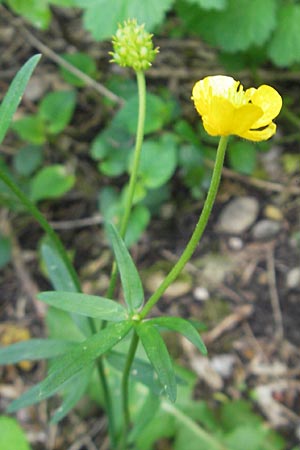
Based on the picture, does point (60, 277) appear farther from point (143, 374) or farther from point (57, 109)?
point (57, 109)

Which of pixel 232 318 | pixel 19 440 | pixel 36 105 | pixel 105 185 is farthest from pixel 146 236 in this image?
pixel 19 440

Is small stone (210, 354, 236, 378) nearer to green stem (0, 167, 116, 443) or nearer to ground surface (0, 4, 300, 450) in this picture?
ground surface (0, 4, 300, 450)

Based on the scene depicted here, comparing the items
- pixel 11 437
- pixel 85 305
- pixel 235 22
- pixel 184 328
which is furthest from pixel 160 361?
pixel 235 22

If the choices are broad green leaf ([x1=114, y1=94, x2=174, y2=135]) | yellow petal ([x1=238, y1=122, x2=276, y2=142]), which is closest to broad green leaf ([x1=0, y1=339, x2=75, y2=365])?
yellow petal ([x1=238, y1=122, x2=276, y2=142])

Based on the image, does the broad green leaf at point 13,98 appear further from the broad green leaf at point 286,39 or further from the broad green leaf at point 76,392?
the broad green leaf at point 286,39

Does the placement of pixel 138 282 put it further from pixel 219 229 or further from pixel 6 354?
pixel 219 229

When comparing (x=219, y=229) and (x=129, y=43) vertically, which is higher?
(x=129, y=43)

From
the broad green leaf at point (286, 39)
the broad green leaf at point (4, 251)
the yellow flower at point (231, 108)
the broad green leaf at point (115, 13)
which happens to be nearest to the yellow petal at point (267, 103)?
the yellow flower at point (231, 108)
